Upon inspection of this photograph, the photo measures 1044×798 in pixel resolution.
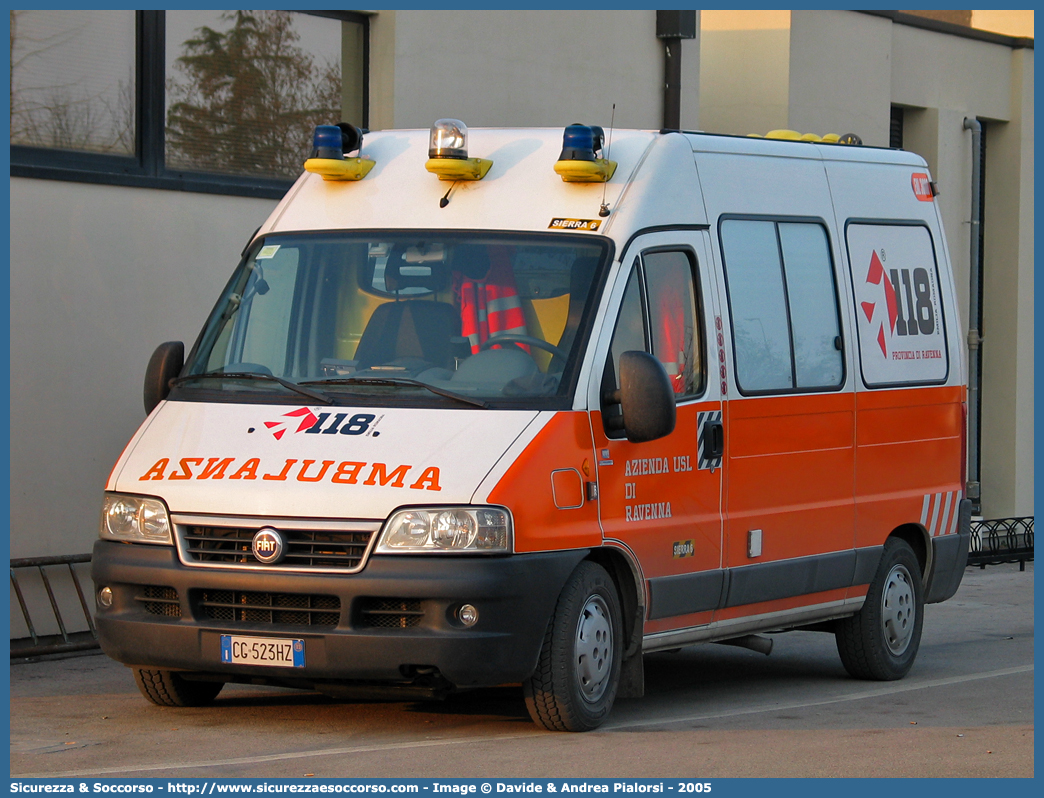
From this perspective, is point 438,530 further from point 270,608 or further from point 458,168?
point 458,168

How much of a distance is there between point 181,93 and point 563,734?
19.8 feet

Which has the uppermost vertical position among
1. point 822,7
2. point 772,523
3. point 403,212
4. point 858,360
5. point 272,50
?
point 822,7

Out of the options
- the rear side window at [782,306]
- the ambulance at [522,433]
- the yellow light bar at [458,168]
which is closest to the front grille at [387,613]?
the ambulance at [522,433]

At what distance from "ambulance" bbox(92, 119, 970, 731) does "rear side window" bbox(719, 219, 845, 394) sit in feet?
0.07

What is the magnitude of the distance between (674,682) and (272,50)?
5.59 meters

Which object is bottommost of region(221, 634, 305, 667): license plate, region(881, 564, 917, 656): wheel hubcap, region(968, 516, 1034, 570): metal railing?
region(968, 516, 1034, 570): metal railing

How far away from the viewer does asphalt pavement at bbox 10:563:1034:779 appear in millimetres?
7199

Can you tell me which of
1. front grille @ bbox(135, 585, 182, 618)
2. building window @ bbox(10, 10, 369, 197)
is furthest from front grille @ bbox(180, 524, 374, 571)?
building window @ bbox(10, 10, 369, 197)

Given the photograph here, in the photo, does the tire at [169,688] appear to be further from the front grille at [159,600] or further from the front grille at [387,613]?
the front grille at [387,613]

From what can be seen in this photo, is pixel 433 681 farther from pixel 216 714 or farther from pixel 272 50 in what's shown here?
pixel 272 50

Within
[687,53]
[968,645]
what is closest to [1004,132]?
[687,53]

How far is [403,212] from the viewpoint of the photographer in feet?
28.2

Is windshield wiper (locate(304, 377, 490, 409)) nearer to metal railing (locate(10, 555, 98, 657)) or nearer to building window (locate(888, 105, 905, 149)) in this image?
metal railing (locate(10, 555, 98, 657))

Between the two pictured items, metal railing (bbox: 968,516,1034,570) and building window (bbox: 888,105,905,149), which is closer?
metal railing (bbox: 968,516,1034,570)
